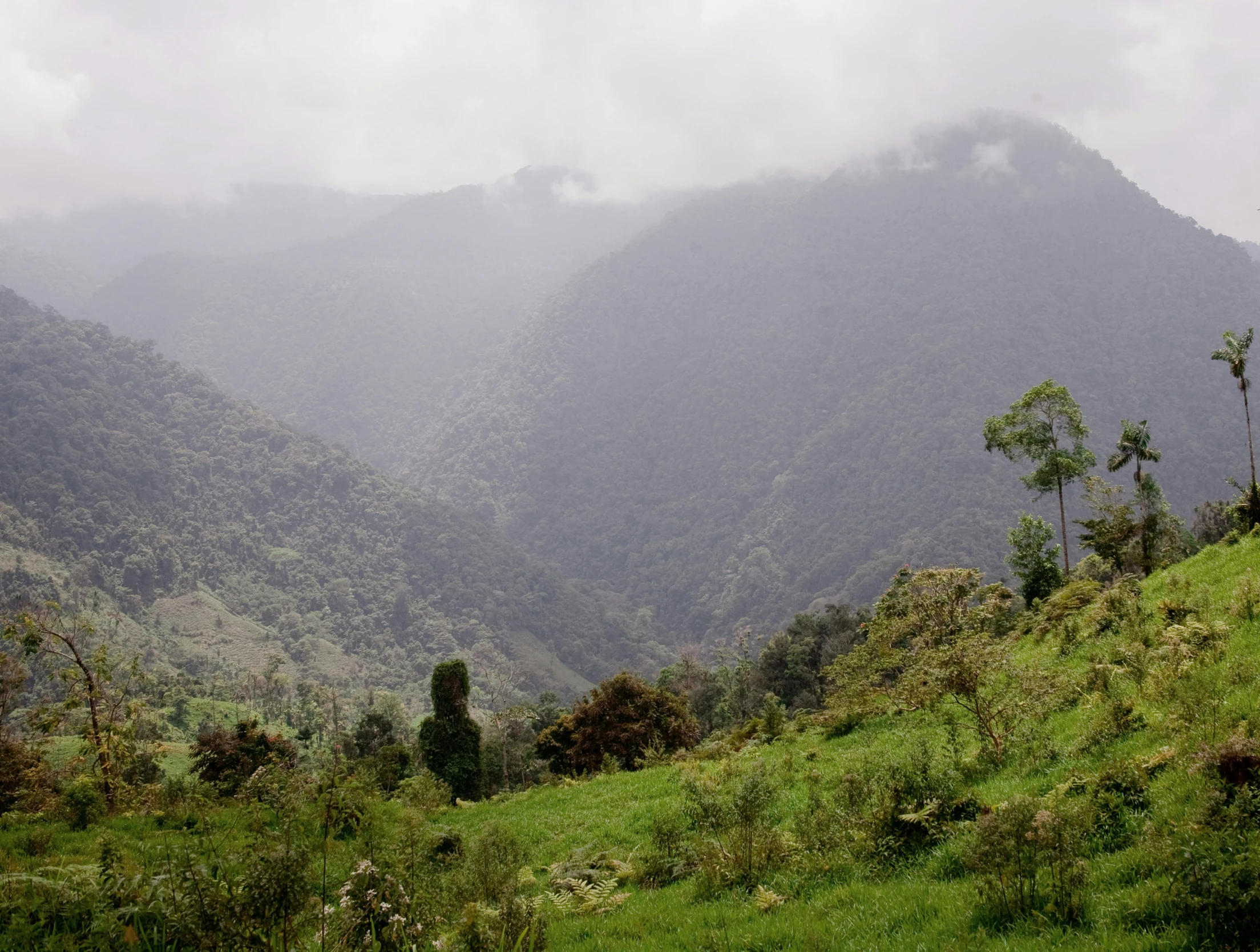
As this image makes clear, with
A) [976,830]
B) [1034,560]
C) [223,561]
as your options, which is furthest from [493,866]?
[223,561]

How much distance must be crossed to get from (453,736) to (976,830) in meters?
32.6

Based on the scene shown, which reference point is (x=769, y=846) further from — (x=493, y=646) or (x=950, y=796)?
(x=493, y=646)

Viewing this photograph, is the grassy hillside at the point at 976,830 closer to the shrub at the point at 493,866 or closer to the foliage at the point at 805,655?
the shrub at the point at 493,866

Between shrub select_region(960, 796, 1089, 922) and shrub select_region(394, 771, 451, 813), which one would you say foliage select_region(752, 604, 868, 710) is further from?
shrub select_region(960, 796, 1089, 922)

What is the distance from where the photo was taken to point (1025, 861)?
5957 millimetres

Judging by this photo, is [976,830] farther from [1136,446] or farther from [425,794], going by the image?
[1136,446]

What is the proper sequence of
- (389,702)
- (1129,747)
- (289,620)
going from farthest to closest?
(289,620) → (389,702) → (1129,747)

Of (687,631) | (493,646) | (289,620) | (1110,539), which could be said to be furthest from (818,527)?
(1110,539)

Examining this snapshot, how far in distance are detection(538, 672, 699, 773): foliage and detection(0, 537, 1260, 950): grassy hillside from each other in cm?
1475

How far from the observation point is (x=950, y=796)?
872 centimetres

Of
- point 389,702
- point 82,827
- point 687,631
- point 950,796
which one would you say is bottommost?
point 687,631

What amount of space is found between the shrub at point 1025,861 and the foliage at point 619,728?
76.7 feet

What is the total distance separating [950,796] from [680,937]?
11.9 feet

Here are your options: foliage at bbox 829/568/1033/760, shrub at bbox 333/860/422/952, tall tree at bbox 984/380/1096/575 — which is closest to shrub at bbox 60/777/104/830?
shrub at bbox 333/860/422/952
